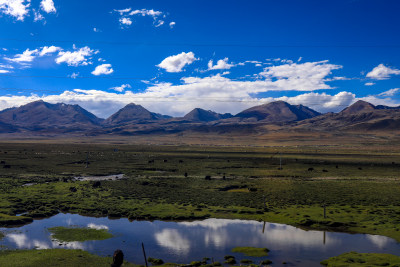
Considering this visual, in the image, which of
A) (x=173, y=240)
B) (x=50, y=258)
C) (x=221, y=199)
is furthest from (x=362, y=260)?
(x=221, y=199)

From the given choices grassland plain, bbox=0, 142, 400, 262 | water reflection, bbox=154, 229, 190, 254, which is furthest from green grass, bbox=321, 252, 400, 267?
water reflection, bbox=154, 229, 190, 254

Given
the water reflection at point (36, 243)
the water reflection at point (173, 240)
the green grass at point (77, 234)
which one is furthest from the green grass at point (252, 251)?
the water reflection at point (36, 243)

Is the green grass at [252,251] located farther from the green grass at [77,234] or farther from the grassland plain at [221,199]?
the green grass at [77,234]

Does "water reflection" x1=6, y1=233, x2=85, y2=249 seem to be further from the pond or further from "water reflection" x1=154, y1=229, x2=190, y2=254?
"water reflection" x1=154, y1=229, x2=190, y2=254

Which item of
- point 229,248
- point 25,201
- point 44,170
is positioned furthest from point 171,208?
point 44,170

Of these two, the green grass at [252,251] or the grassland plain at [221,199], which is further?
the grassland plain at [221,199]

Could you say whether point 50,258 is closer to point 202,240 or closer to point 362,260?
point 202,240

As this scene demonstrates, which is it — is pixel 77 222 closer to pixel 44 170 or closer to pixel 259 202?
pixel 259 202
